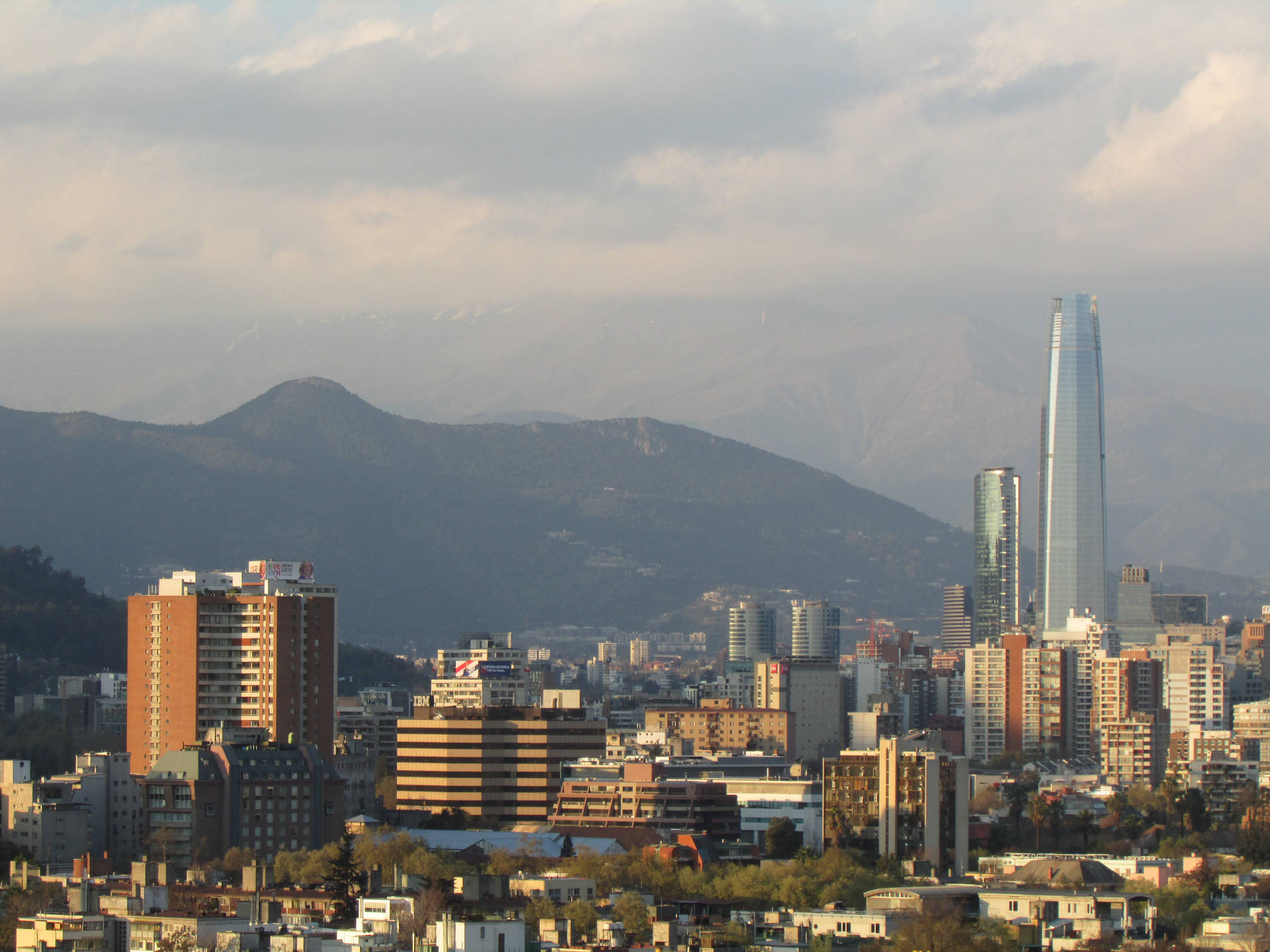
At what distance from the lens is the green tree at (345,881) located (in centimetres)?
9400

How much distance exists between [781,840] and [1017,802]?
29219 millimetres

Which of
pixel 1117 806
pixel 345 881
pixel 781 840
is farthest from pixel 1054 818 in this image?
pixel 345 881

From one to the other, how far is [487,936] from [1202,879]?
45.9 m

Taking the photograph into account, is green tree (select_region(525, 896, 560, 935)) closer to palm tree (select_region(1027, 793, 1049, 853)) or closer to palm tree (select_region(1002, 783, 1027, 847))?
palm tree (select_region(1027, 793, 1049, 853))

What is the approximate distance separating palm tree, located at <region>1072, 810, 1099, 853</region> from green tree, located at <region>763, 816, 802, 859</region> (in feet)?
56.5

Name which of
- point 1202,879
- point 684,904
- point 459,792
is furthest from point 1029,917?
point 459,792

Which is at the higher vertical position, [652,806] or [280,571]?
[280,571]

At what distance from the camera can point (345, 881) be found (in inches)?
3962

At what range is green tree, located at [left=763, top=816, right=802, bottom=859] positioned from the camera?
142 meters

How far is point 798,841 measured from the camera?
147125mm

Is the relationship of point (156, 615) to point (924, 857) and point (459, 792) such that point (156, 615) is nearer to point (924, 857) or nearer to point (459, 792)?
point (459, 792)

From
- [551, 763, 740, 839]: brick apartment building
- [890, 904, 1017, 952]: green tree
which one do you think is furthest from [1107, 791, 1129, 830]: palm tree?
[890, 904, 1017, 952]: green tree

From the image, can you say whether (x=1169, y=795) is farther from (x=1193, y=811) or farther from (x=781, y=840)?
(x=781, y=840)

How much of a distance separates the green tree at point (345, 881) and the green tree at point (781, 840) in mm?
35878
